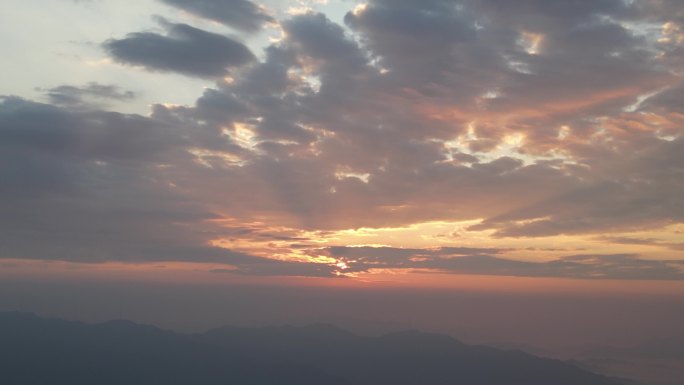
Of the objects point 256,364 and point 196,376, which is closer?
point 196,376

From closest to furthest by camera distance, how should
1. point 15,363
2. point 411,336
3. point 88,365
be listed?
point 15,363
point 88,365
point 411,336

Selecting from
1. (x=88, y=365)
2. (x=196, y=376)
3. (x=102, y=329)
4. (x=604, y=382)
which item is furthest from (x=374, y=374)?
(x=102, y=329)

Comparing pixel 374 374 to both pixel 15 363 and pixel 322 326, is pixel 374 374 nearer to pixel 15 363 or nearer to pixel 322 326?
pixel 322 326

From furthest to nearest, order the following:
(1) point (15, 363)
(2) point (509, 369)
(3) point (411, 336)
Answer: (3) point (411, 336), (2) point (509, 369), (1) point (15, 363)

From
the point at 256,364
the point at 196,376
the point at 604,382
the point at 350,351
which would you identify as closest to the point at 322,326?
the point at 350,351

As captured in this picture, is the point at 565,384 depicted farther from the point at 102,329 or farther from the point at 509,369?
the point at 102,329

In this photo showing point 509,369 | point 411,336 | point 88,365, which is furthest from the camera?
point 411,336
